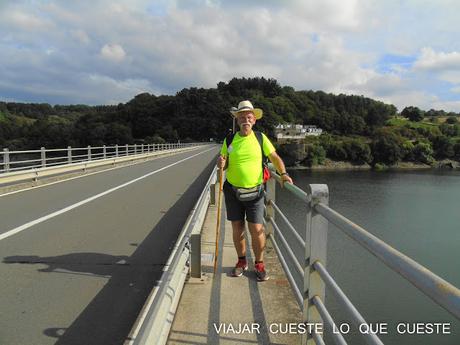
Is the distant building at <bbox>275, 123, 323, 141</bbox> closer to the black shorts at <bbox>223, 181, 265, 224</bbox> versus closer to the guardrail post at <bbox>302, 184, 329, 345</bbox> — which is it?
the black shorts at <bbox>223, 181, 265, 224</bbox>

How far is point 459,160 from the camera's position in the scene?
149 metres

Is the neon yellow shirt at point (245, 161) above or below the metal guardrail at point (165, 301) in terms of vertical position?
above

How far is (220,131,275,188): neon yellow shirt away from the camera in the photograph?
4660mm

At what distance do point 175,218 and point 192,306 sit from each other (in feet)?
17.1

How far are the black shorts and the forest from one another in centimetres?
9220

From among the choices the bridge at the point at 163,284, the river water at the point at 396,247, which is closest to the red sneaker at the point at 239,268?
the bridge at the point at 163,284

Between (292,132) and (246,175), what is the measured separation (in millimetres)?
160180

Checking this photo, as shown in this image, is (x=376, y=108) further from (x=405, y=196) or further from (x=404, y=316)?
(x=404, y=316)

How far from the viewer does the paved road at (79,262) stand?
392 cm

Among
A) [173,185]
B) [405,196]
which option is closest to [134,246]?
[173,185]

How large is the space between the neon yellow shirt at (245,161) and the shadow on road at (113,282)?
1714 millimetres

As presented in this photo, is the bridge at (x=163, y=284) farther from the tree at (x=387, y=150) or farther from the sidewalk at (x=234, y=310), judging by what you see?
the tree at (x=387, y=150)

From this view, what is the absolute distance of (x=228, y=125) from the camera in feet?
440

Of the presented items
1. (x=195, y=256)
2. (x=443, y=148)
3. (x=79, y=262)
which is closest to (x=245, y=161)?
(x=195, y=256)
